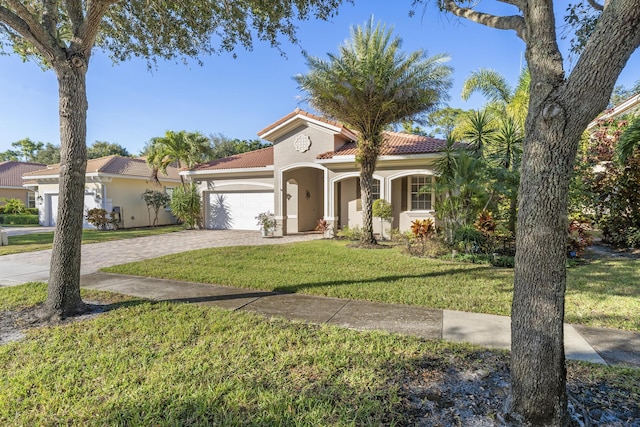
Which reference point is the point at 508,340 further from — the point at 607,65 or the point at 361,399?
the point at 607,65

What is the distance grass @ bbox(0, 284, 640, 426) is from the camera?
276 cm

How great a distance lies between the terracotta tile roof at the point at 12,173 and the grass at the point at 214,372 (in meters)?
35.4

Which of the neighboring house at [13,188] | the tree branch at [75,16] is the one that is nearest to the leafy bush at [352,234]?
Answer: the tree branch at [75,16]

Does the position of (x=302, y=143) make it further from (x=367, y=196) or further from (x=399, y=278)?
(x=399, y=278)

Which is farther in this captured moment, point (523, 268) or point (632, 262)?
point (632, 262)

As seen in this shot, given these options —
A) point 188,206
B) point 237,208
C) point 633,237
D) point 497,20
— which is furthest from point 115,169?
point 633,237

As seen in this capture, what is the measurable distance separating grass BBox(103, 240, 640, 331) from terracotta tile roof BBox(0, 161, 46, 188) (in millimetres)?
30862

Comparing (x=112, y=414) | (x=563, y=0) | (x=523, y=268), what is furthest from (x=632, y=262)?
(x=112, y=414)

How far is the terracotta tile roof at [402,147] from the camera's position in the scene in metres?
13.7

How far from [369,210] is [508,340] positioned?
8748 mm

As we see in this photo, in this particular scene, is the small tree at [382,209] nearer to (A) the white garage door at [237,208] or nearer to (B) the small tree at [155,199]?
(A) the white garage door at [237,208]

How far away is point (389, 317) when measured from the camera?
197 inches

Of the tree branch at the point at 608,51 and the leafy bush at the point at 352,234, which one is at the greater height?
the tree branch at the point at 608,51

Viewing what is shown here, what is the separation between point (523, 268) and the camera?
8.50 feet
